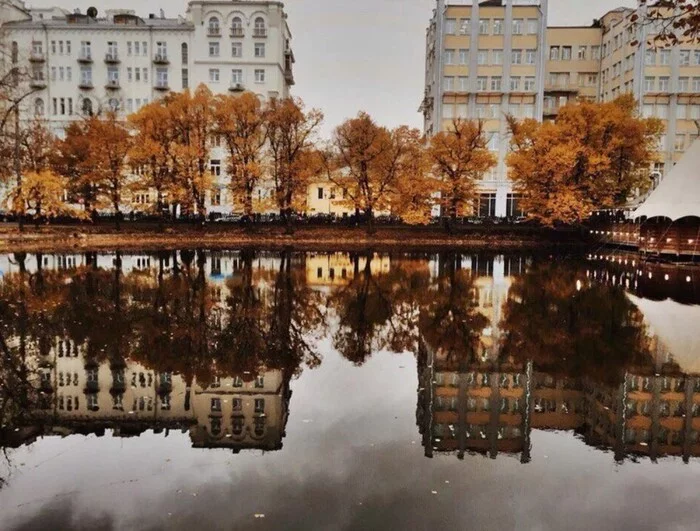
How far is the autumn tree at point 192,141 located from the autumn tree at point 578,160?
89.5 feet

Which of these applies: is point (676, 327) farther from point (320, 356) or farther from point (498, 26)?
point (498, 26)

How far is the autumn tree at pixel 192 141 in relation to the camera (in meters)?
54.3

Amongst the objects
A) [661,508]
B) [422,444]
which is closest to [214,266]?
[422,444]

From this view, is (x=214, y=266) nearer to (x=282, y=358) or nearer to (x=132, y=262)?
(x=132, y=262)

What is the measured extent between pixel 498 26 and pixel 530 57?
5.46 m

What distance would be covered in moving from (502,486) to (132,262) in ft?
102

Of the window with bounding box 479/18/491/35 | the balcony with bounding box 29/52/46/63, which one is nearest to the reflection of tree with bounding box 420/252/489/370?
the window with bounding box 479/18/491/35

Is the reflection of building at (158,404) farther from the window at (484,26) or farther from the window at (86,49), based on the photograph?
the window at (86,49)

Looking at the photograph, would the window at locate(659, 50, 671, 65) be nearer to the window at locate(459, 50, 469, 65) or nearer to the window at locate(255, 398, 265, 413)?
the window at locate(459, 50, 469, 65)

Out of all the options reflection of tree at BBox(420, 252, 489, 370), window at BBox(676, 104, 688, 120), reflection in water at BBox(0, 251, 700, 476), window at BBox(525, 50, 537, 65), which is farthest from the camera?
window at BBox(676, 104, 688, 120)

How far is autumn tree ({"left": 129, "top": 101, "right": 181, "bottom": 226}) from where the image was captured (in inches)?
2122

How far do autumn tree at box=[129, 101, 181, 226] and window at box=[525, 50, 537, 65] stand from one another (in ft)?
146

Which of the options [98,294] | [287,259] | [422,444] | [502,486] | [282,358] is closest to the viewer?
[502,486]

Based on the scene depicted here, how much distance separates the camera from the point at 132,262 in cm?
3544
